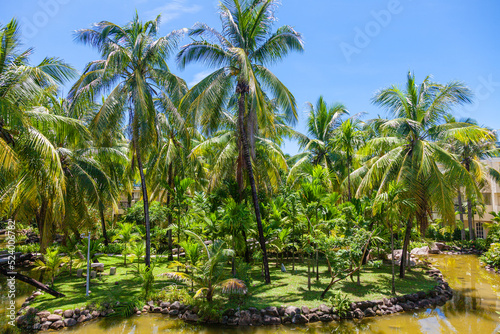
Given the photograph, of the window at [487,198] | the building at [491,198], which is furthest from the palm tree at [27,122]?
the window at [487,198]

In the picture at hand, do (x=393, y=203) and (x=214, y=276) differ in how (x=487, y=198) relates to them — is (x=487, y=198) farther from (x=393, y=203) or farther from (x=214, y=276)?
(x=214, y=276)

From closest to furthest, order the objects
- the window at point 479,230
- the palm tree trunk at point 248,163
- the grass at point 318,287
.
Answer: the grass at point 318,287 → the palm tree trunk at point 248,163 → the window at point 479,230

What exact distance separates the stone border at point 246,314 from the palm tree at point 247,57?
243 cm

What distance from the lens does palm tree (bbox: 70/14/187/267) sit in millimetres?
11922

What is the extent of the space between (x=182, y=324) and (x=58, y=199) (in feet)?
16.8

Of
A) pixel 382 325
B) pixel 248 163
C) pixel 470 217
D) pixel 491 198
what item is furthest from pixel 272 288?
pixel 491 198

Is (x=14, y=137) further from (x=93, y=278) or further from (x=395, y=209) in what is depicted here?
(x=395, y=209)

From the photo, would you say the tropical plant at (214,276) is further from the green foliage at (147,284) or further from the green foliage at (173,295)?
the green foliage at (147,284)

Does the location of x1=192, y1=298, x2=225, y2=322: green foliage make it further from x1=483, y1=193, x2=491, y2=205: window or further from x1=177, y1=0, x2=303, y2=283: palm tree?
x1=483, y1=193, x2=491, y2=205: window

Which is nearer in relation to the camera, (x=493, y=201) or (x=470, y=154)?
(x=470, y=154)

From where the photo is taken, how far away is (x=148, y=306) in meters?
10.5

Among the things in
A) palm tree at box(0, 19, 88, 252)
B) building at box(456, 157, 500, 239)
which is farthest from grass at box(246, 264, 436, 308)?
building at box(456, 157, 500, 239)

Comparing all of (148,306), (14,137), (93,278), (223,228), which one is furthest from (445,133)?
(93,278)

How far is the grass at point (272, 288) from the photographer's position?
10266 millimetres
